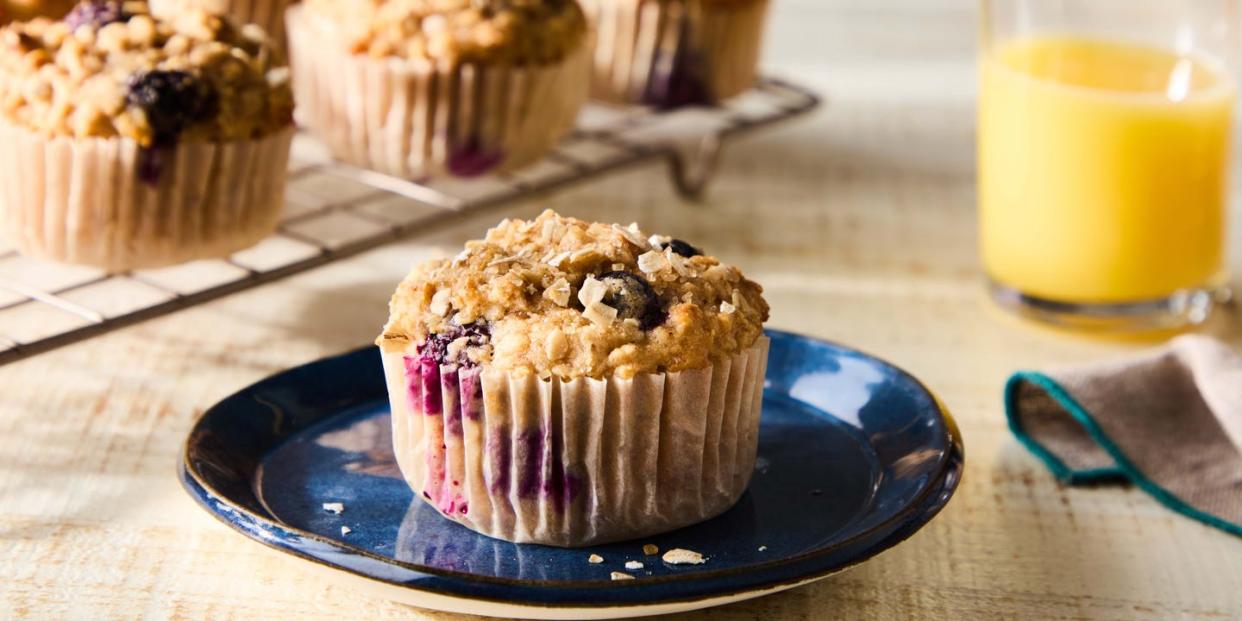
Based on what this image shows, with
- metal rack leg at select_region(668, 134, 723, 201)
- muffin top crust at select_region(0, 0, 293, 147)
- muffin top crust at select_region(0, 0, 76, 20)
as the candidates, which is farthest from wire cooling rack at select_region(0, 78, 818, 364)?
muffin top crust at select_region(0, 0, 76, 20)

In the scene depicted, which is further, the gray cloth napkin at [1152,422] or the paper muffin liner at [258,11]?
the paper muffin liner at [258,11]

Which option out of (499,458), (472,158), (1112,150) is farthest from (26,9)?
(1112,150)

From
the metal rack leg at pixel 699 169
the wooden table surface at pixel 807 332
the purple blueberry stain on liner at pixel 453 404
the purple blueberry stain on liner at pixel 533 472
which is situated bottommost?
the wooden table surface at pixel 807 332

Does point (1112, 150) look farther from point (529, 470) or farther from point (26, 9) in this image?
point (26, 9)

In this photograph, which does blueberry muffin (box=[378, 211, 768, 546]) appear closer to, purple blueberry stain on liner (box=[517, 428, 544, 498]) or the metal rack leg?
purple blueberry stain on liner (box=[517, 428, 544, 498])

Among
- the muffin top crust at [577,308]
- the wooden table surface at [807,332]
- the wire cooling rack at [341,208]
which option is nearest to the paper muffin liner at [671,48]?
the wire cooling rack at [341,208]

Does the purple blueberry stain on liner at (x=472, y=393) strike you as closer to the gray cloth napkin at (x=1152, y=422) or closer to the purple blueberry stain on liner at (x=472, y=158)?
the gray cloth napkin at (x=1152, y=422)

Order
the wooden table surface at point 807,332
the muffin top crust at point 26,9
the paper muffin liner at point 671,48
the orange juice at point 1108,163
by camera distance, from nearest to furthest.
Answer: the wooden table surface at point 807,332 → the muffin top crust at point 26,9 → the orange juice at point 1108,163 → the paper muffin liner at point 671,48
